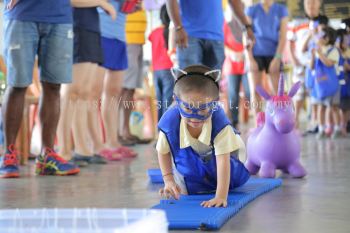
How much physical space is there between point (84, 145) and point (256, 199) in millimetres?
1921

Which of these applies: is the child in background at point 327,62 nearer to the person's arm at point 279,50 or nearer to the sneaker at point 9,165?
the person's arm at point 279,50

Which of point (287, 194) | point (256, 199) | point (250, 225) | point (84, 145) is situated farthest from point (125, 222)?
→ point (84, 145)

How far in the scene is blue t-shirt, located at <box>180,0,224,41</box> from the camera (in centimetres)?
385

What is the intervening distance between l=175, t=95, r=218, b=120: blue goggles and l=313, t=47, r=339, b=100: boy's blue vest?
15.3 feet

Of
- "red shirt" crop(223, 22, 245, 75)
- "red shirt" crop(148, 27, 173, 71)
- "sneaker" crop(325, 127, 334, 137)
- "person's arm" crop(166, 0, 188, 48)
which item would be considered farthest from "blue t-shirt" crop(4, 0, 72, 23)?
"sneaker" crop(325, 127, 334, 137)

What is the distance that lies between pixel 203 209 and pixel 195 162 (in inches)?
14.7

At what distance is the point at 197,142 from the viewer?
2.56m

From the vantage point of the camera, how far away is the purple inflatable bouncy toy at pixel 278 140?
3.45 m

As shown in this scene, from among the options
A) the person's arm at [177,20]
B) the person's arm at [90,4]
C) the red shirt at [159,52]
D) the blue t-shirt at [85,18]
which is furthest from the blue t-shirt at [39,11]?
the red shirt at [159,52]

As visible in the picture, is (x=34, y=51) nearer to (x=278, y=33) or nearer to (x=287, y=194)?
(x=287, y=194)

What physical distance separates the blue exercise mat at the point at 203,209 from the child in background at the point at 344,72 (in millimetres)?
4464

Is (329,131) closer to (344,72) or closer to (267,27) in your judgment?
(344,72)

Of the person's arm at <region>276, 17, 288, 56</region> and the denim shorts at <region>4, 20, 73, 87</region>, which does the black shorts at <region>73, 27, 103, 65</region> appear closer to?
the denim shorts at <region>4, 20, 73, 87</region>

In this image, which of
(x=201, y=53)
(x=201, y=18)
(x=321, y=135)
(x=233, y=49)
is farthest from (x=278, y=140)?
(x=233, y=49)
